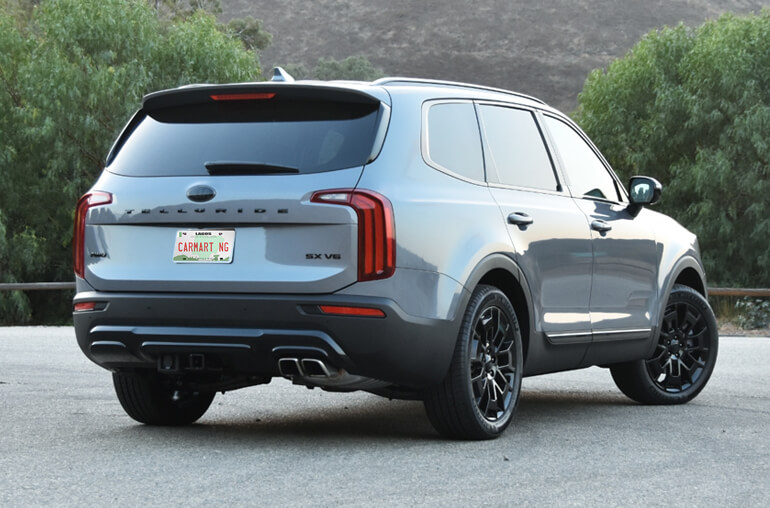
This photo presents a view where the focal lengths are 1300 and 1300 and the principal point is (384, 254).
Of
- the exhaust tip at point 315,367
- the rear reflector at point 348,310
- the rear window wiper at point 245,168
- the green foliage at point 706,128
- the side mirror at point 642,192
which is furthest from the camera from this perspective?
the green foliage at point 706,128

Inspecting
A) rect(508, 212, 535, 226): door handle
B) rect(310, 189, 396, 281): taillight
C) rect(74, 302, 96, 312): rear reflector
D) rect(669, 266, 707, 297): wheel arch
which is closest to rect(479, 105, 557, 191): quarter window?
rect(508, 212, 535, 226): door handle

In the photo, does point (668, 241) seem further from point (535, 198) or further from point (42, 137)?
point (42, 137)

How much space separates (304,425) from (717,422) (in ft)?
8.50

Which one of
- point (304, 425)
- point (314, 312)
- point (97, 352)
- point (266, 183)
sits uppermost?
point (266, 183)

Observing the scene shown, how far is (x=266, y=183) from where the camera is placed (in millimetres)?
6449

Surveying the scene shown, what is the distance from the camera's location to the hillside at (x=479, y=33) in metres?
161

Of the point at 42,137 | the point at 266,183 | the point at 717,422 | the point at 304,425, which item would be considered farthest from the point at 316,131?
the point at 42,137

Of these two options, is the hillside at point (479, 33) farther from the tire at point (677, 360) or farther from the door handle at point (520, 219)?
the door handle at point (520, 219)

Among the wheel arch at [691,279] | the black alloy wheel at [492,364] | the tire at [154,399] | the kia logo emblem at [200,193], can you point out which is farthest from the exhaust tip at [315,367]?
the wheel arch at [691,279]

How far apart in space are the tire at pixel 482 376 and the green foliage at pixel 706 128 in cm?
3654

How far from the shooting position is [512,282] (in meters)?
7.35

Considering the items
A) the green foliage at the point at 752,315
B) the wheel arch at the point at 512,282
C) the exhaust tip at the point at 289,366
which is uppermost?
the wheel arch at the point at 512,282

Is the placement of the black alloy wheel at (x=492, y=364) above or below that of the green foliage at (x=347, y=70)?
above

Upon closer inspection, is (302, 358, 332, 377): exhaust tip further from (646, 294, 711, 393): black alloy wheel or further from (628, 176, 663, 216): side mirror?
(646, 294, 711, 393): black alloy wheel
